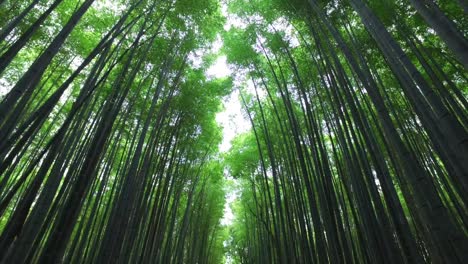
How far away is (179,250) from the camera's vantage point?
7.79 m

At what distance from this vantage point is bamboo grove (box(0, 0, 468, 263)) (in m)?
1.96

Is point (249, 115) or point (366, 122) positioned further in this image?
point (249, 115)

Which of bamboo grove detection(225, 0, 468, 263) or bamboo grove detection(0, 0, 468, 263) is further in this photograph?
bamboo grove detection(0, 0, 468, 263)

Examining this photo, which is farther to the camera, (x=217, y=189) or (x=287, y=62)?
(x=217, y=189)

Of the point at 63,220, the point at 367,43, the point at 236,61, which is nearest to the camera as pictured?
the point at 63,220

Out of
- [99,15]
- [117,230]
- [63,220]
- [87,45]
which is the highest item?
[99,15]

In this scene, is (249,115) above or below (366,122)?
above

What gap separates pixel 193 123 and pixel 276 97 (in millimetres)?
2398

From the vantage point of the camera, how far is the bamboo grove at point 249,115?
196 centimetres

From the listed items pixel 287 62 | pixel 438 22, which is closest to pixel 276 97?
pixel 287 62

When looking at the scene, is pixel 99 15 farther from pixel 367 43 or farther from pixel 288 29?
pixel 367 43

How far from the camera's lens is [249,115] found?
6.75 m

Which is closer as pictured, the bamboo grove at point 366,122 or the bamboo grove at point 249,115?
the bamboo grove at point 366,122

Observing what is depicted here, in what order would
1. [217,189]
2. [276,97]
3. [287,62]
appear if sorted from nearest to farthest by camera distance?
[287,62] < [276,97] < [217,189]
